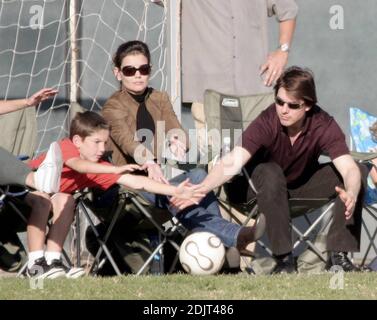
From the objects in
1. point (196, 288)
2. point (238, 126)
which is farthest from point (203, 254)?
point (238, 126)

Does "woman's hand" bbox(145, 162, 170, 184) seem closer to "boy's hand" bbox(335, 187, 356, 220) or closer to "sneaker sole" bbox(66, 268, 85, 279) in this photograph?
"sneaker sole" bbox(66, 268, 85, 279)

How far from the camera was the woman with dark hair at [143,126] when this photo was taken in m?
7.36

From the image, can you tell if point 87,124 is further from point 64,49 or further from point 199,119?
point 64,49

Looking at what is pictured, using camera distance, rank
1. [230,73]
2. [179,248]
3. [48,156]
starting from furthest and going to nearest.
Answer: [230,73], [179,248], [48,156]

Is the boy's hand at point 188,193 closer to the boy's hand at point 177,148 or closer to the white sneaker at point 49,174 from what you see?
the boy's hand at point 177,148

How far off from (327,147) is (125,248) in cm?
127

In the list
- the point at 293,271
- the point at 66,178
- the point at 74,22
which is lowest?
the point at 293,271

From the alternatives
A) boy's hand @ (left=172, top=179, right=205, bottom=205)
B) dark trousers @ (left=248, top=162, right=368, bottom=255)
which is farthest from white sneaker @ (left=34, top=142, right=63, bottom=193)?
dark trousers @ (left=248, top=162, right=368, bottom=255)

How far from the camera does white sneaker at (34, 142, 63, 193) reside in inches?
267

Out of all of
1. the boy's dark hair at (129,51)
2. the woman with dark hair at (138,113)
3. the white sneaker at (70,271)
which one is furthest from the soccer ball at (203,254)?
the boy's dark hair at (129,51)

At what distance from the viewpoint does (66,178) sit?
7320 mm
